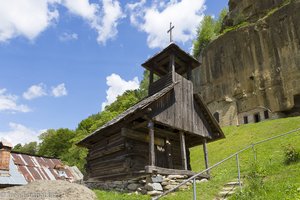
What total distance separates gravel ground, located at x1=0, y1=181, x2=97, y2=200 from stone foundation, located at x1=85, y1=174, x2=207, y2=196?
2567mm

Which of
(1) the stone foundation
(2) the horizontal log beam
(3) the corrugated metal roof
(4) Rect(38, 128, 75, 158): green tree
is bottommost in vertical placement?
(1) the stone foundation

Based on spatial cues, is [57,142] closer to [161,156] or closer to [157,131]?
[161,156]

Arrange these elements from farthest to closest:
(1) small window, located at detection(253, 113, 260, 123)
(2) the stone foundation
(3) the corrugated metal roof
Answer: (1) small window, located at detection(253, 113, 260, 123), (3) the corrugated metal roof, (2) the stone foundation

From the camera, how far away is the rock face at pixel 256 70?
137 feet

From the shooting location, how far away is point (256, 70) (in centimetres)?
4559

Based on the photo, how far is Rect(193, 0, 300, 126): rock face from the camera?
137ft

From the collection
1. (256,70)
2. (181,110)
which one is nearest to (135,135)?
(181,110)

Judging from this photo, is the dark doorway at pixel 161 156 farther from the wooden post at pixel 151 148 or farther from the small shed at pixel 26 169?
the small shed at pixel 26 169

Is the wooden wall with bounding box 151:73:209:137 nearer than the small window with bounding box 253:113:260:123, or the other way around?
the wooden wall with bounding box 151:73:209:137

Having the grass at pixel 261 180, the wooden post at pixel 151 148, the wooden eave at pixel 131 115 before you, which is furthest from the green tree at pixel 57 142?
the wooden post at pixel 151 148

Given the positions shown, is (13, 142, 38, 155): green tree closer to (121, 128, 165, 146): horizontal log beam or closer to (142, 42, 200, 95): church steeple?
(142, 42, 200, 95): church steeple

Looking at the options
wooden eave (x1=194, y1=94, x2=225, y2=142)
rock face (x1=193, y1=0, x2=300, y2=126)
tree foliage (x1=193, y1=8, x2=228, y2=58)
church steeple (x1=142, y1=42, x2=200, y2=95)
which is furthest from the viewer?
tree foliage (x1=193, y1=8, x2=228, y2=58)

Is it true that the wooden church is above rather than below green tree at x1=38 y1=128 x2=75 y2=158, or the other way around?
below

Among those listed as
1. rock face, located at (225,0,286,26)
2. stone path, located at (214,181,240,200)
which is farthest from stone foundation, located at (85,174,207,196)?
rock face, located at (225,0,286,26)
